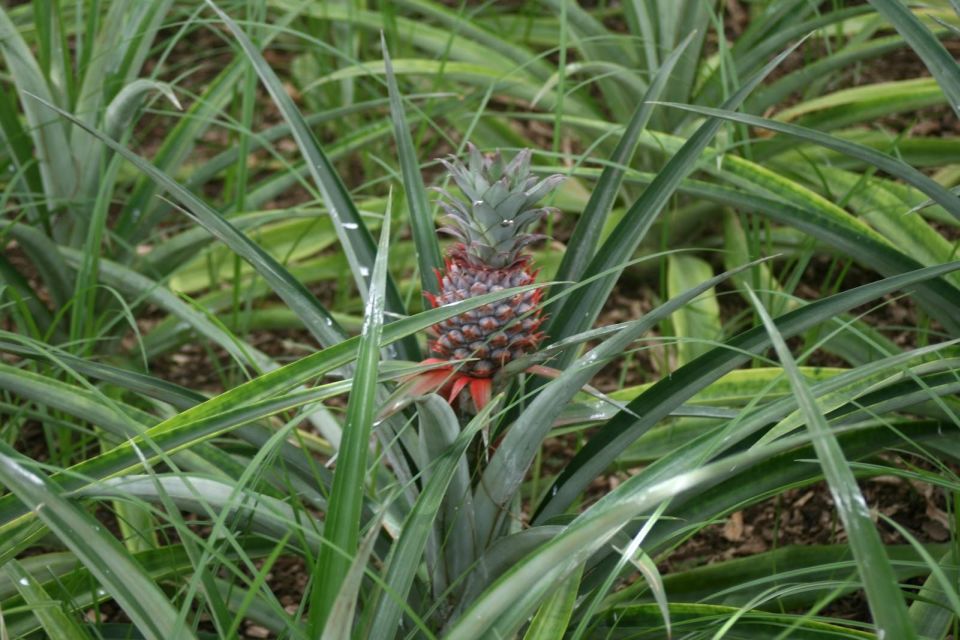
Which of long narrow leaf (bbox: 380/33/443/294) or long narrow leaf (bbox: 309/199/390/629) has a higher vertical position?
long narrow leaf (bbox: 380/33/443/294)

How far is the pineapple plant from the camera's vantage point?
1.30 meters

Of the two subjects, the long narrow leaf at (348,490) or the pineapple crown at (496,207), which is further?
the pineapple crown at (496,207)

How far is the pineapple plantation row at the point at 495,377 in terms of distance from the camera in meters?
1.10

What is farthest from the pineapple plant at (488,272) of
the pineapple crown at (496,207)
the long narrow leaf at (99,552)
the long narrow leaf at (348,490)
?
the long narrow leaf at (99,552)

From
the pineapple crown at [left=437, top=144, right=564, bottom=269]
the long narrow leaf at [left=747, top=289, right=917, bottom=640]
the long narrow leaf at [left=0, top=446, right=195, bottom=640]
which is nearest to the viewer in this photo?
the long narrow leaf at [left=747, top=289, right=917, bottom=640]

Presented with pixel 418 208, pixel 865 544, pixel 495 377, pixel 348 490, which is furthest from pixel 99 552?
pixel 865 544

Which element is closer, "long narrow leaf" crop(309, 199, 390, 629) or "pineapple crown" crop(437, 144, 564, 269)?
"long narrow leaf" crop(309, 199, 390, 629)

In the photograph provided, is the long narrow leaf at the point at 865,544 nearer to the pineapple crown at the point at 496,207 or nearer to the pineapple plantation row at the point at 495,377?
the pineapple plantation row at the point at 495,377

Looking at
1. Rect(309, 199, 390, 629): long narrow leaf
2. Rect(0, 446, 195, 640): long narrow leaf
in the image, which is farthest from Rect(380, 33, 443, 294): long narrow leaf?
Rect(0, 446, 195, 640): long narrow leaf

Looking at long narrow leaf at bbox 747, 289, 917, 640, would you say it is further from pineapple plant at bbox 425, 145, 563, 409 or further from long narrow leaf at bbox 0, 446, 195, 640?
→ long narrow leaf at bbox 0, 446, 195, 640

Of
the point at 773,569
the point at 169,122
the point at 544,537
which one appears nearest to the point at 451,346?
the point at 544,537

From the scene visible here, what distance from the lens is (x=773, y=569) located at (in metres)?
1.57

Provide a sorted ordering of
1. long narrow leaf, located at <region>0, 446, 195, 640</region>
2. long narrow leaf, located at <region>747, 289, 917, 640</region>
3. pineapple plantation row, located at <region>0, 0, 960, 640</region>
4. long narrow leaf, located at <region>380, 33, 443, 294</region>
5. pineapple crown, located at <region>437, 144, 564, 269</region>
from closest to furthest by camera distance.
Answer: long narrow leaf, located at <region>747, 289, 917, 640</region> < long narrow leaf, located at <region>0, 446, 195, 640</region> < pineapple plantation row, located at <region>0, 0, 960, 640</region> < pineapple crown, located at <region>437, 144, 564, 269</region> < long narrow leaf, located at <region>380, 33, 443, 294</region>

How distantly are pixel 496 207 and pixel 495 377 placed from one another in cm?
21
